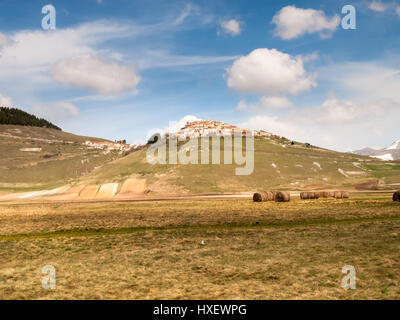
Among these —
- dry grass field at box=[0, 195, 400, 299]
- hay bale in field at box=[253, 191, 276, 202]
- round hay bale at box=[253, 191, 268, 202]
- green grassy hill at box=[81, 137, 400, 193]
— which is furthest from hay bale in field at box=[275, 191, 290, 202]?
green grassy hill at box=[81, 137, 400, 193]

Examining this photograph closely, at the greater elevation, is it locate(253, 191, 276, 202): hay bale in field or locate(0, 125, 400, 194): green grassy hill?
locate(0, 125, 400, 194): green grassy hill

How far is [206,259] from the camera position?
18.7 m

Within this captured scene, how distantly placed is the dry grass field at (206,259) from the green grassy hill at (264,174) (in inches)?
2552

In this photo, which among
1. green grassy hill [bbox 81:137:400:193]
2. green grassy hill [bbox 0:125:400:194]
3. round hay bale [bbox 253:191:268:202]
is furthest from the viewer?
green grassy hill [bbox 0:125:400:194]

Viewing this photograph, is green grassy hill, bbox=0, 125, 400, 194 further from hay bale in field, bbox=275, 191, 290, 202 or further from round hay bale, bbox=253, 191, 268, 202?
hay bale in field, bbox=275, 191, 290, 202

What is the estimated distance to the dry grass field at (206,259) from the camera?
13.3 meters

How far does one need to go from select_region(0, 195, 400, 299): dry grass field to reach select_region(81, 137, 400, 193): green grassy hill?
64.8 m

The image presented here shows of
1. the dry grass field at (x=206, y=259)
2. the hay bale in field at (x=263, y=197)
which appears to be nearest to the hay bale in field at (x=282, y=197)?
the hay bale in field at (x=263, y=197)

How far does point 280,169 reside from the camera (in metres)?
113

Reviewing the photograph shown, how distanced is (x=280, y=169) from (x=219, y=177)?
23231 mm

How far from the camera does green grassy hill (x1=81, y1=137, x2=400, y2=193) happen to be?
98.6 meters

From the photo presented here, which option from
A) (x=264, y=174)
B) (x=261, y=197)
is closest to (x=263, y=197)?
(x=261, y=197)
